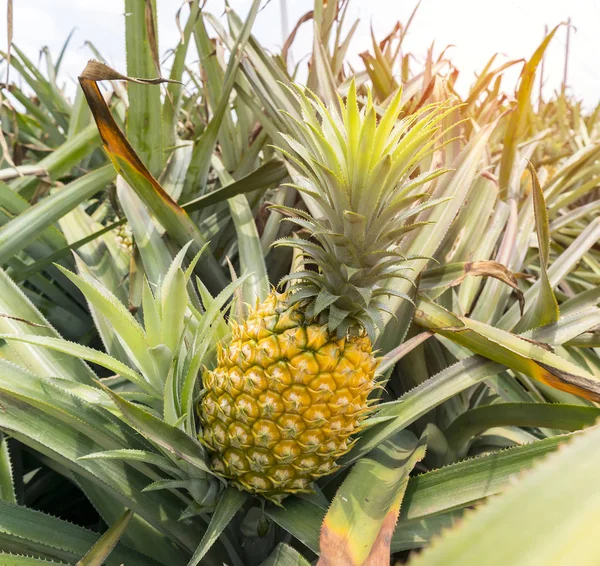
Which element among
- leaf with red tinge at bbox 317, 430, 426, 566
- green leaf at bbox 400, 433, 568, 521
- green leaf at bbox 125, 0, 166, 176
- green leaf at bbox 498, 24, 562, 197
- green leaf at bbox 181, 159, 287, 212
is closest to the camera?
leaf with red tinge at bbox 317, 430, 426, 566

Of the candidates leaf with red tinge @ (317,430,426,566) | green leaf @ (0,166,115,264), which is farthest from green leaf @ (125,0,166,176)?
leaf with red tinge @ (317,430,426,566)

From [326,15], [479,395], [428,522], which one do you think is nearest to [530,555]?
[428,522]

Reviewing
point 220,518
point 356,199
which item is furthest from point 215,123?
point 220,518

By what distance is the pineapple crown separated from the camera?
0.53m

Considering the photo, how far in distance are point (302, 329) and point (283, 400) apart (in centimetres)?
9

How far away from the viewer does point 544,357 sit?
70 centimetres

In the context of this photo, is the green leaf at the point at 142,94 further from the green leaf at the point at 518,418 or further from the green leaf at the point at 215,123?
the green leaf at the point at 518,418

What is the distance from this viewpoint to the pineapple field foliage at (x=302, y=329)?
1.73 ft

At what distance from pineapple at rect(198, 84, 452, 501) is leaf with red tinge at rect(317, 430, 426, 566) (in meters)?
0.06

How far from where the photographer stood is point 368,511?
548 millimetres

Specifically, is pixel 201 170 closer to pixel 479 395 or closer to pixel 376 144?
pixel 376 144

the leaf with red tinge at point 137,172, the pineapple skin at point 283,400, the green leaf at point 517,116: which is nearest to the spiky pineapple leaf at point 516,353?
the pineapple skin at point 283,400

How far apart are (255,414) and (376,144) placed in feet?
1.22

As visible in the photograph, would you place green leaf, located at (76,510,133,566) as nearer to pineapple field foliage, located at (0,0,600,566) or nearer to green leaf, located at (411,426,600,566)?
pineapple field foliage, located at (0,0,600,566)
